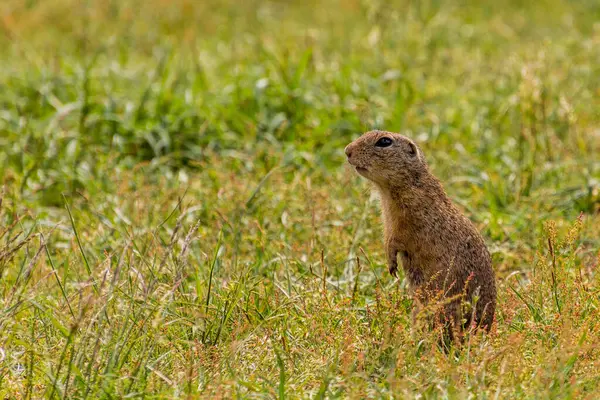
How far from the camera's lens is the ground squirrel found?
147 inches

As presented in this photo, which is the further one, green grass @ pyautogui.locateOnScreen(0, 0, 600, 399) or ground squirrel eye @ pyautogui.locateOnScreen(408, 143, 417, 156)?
ground squirrel eye @ pyautogui.locateOnScreen(408, 143, 417, 156)

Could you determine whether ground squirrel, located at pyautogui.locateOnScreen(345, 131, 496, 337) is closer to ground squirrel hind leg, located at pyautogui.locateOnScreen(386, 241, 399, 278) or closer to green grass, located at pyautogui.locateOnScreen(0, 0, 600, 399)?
ground squirrel hind leg, located at pyautogui.locateOnScreen(386, 241, 399, 278)

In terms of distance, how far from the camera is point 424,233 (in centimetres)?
386

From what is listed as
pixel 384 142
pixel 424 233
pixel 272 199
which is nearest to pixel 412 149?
pixel 384 142

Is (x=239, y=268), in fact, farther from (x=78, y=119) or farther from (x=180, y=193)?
(x=78, y=119)

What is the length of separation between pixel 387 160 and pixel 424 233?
1.27 feet

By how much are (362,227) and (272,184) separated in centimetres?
88

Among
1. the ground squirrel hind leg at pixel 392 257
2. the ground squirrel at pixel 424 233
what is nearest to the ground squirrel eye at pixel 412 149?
the ground squirrel at pixel 424 233

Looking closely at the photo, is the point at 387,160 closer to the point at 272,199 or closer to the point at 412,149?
the point at 412,149

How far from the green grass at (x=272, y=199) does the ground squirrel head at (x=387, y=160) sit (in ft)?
1.19

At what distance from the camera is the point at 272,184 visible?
18.3 ft

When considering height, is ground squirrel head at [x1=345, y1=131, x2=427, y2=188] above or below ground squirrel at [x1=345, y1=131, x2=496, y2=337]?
above

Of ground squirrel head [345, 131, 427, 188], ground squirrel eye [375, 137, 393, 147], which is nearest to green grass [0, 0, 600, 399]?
ground squirrel head [345, 131, 427, 188]

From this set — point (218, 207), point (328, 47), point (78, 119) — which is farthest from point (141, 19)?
point (218, 207)
